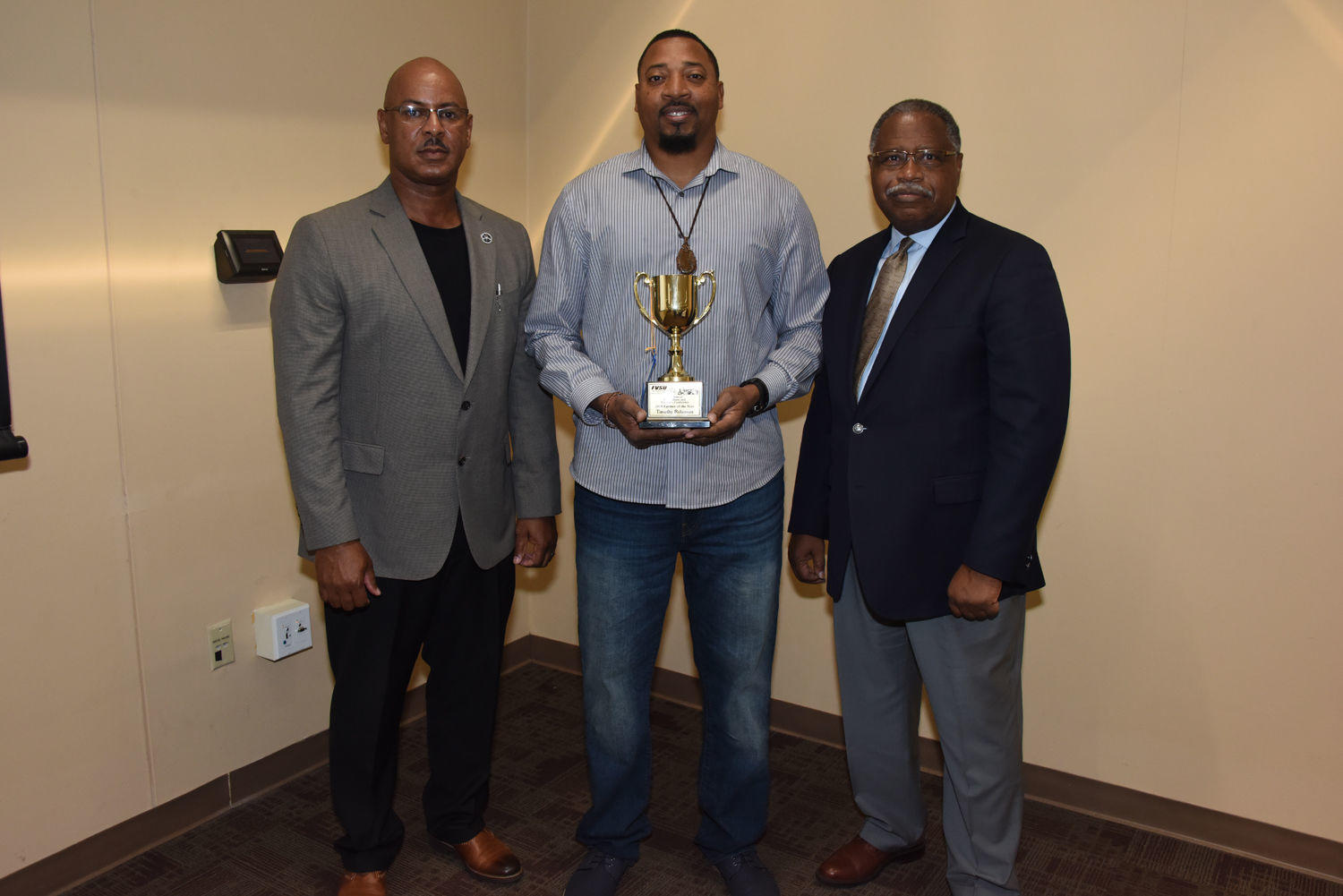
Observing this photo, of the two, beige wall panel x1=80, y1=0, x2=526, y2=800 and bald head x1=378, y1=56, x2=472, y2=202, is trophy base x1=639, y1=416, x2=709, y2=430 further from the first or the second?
beige wall panel x1=80, y1=0, x2=526, y2=800

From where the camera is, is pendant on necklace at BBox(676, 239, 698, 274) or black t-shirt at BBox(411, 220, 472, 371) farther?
black t-shirt at BBox(411, 220, 472, 371)

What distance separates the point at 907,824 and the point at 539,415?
1331 mm

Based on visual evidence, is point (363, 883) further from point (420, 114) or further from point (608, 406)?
point (420, 114)

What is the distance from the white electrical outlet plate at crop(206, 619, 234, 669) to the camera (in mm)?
2598

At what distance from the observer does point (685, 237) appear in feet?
6.82

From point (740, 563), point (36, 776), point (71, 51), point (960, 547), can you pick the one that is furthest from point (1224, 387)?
point (36, 776)

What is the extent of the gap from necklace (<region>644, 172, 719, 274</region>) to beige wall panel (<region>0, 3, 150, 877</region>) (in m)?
1.32

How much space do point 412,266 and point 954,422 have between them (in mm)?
1190

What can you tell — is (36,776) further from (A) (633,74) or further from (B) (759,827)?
(A) (633,74)

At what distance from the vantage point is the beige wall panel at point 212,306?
7.66 feet

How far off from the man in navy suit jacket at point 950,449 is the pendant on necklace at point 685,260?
0.36m

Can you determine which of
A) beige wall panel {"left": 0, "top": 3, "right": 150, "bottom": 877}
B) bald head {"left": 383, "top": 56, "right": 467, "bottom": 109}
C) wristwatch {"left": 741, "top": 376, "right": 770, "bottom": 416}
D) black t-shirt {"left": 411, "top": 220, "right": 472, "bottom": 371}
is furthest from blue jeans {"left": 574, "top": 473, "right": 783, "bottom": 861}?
beige wall panel {"left": 0, "top": 3, "right": 150, "bottom": 877}

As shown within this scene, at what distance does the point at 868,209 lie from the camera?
9.36 ft

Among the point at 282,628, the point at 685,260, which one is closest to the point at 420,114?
the point at 685,260
